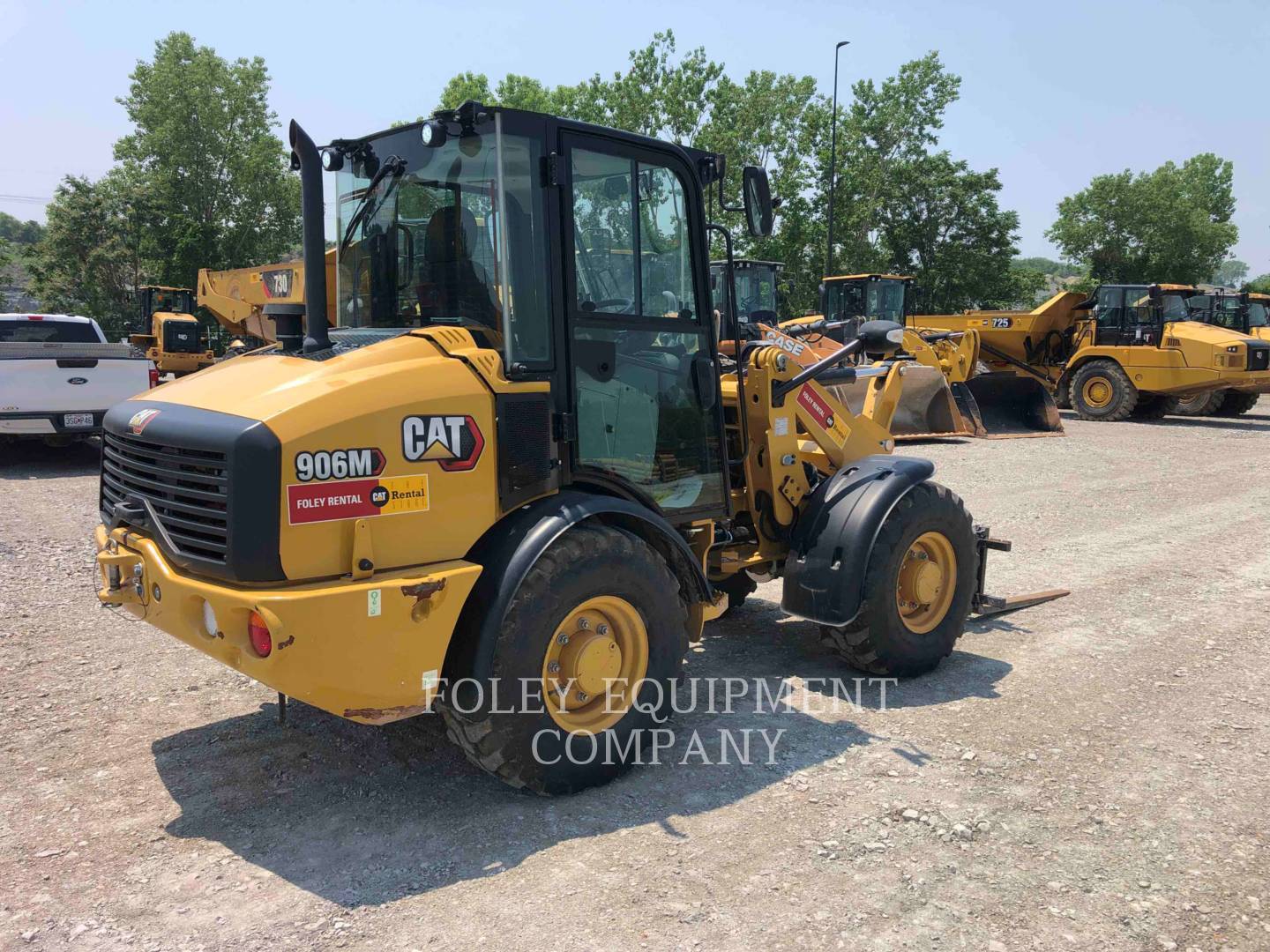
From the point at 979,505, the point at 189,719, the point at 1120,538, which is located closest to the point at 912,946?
the point at 189,719

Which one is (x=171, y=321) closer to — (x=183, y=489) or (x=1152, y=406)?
(x=1152, y=406)

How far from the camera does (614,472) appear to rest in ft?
13.5

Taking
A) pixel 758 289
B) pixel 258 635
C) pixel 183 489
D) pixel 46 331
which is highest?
pixel 758 289

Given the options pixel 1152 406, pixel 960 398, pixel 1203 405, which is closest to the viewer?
pixel 960 398

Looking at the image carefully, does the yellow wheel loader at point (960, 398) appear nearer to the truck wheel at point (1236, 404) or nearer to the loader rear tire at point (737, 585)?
the truck wheel at point (1236, 404)

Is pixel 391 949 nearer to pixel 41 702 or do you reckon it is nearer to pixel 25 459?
pixel 41 702

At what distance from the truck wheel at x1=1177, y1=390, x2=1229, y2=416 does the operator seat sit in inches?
801

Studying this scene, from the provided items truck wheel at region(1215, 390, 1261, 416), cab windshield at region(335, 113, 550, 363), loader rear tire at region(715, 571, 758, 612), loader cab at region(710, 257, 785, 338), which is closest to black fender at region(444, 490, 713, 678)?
cab windshield at region(335, 113, 550, 363)

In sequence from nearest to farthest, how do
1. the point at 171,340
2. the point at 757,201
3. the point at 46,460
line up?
the point at 757,201 < the point at 46,460 < the point at 171,340

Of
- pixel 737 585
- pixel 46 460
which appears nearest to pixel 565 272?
pixel 737 585

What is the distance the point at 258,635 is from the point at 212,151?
1832 inches

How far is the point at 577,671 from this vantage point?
12.5ft

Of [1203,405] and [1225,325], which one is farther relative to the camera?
[1203,405]

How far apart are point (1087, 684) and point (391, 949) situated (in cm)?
382
